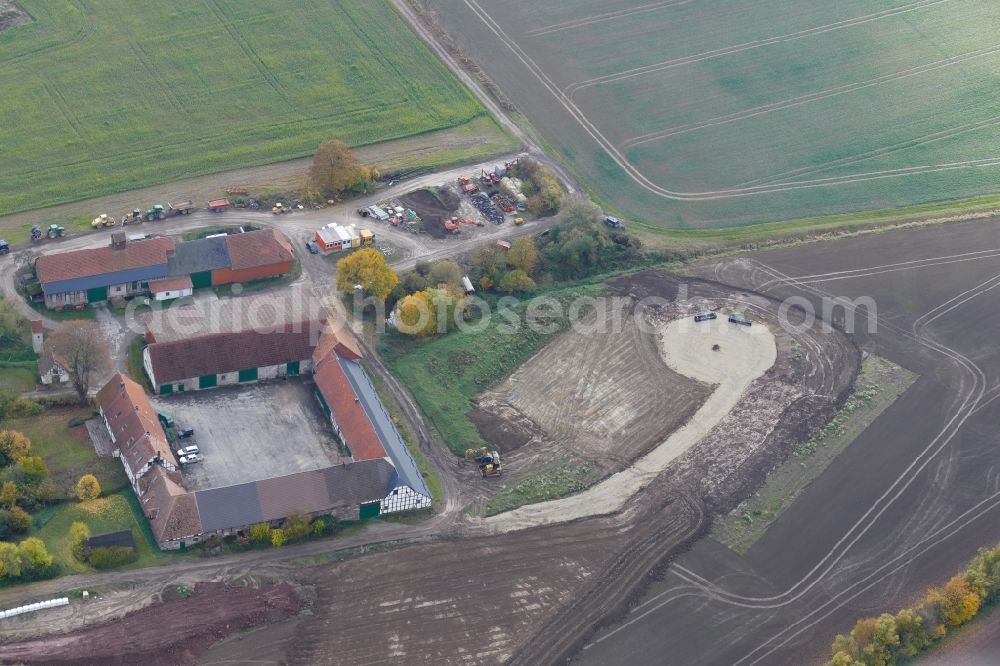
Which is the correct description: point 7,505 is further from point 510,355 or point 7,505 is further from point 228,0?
point 228,0

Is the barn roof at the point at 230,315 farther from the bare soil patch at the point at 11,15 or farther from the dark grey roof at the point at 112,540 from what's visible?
the bare soil patch at the point at 11,15

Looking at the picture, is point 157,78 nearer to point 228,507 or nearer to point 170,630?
point 228,507

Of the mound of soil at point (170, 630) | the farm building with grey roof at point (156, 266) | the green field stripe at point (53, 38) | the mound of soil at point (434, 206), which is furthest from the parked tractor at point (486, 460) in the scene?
the green field stripe at point (53, 38)

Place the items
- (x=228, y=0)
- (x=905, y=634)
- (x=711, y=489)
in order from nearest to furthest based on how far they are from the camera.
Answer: (x=905, y=634)
(x=711, y=489)
(x=228, y=0)

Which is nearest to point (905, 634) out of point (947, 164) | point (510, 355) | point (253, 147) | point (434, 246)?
point (510, 355)

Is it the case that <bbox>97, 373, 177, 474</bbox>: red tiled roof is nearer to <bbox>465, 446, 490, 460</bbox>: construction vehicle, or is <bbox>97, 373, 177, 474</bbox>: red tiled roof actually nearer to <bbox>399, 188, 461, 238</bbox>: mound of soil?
<bbox>465, 446, 490, 460</bbox>: construction vehicle
